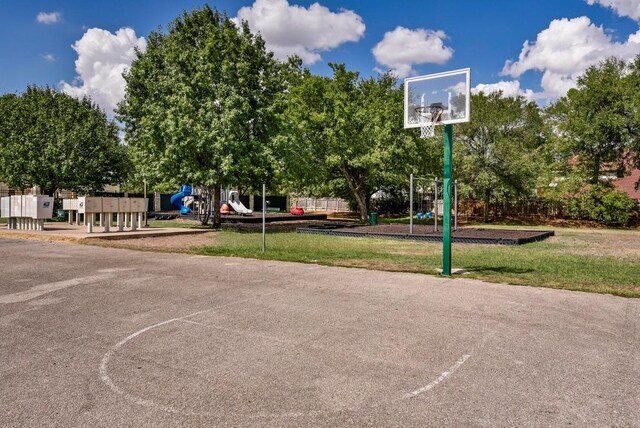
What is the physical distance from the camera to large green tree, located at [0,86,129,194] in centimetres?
2628

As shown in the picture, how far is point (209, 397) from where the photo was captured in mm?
3369

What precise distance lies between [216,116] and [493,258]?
13.3 m

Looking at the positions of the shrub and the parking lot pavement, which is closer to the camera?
the parking lot pavement

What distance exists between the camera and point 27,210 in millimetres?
18531

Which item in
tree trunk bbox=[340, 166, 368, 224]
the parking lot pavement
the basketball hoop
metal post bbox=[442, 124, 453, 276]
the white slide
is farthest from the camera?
the white slide

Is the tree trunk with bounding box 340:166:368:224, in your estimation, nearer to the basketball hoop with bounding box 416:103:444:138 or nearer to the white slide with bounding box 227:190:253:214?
the white slide with bounding box 227:190:253:214

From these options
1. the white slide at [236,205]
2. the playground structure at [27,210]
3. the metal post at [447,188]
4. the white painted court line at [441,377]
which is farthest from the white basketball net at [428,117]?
the white slide at [236,205]

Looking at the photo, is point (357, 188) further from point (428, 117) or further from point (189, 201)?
point (428, 117)

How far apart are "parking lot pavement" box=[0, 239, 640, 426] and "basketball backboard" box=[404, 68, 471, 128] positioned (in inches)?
143

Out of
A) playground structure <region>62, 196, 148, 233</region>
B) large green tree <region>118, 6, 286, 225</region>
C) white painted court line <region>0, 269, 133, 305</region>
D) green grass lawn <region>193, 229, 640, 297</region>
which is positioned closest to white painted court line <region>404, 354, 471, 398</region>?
green grass lawn <region>193, 229, 640, 297</region>

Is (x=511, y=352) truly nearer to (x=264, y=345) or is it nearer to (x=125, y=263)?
(x=264, y=345)

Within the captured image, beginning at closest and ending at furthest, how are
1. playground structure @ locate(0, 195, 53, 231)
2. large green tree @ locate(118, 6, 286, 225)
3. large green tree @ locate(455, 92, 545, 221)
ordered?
1. playground structure @ locate(0, 195, 53, 231)
2. large green tree @ locate(118, 6, 286, 225)
3. large green tree @ locate(455, 92, 545, 221)

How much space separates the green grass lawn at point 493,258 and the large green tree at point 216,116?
4391 millimetres

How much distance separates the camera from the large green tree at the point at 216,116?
62.8ft
